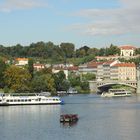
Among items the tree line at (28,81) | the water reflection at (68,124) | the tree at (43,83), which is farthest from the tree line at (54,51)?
the water reflection at (68,124)

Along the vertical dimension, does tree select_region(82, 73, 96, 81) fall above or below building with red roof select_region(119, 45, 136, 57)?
below

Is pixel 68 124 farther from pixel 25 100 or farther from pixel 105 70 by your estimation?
pixel 105 70

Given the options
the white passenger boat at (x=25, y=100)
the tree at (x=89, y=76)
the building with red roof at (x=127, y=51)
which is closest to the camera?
the white passenger boat at (x=25, y=100)

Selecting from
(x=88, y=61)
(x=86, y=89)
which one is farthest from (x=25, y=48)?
(x=86, y=89)

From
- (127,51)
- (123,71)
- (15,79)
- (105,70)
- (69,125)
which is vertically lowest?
(69,125)

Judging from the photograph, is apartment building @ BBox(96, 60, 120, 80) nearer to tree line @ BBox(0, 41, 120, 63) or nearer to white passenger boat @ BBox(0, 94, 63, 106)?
tree line @ BBox(0, 41, 120, 63)

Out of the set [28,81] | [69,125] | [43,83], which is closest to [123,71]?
[43,83]

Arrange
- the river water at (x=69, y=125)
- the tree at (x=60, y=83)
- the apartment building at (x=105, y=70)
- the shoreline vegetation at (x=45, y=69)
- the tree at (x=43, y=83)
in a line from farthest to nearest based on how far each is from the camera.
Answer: the apartment building at (x=105, y=70) < the tree at (x=60, y=83) < the tree at (x=43, y=83) < the shoreline vegetation at (x=45, y=69) < the river water at (x=69, y=125)

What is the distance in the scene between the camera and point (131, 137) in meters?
32.1

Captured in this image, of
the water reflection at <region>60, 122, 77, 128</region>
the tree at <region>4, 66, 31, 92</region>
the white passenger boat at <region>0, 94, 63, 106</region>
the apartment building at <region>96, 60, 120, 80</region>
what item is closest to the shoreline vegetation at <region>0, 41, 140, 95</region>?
the tree at <region>4, 66, 31, 92</region>

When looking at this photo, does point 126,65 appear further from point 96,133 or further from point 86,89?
point 96,133

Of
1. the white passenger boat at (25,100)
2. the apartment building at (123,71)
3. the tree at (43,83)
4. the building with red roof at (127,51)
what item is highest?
the building with red roof at (127,51)

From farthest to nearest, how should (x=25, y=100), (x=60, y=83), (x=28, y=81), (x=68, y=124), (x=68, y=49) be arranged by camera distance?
(x=68, y=49) → (x=60, y=83) → (x=28, y=81) → (x=25, y=100) → (x=68, y=124)

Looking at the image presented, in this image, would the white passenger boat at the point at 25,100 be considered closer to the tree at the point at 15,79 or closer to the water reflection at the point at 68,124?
the tree at the point at 15,79
